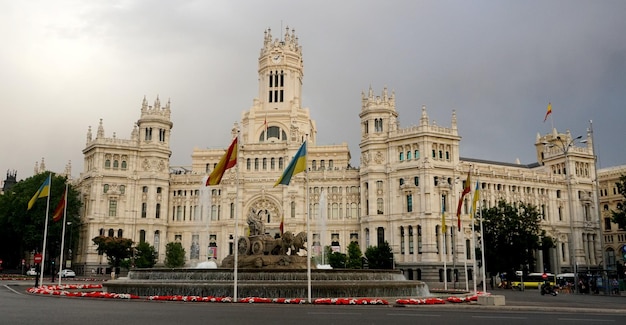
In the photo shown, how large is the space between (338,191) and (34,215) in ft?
178

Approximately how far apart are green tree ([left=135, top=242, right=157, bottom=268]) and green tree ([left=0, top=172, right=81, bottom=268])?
14514 mm

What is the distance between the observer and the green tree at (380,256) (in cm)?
8888

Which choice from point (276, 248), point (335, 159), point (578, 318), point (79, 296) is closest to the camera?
point (578, 318)

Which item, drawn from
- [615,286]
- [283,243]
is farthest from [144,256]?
[615,286]

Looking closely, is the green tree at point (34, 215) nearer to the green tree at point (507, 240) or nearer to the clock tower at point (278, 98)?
the clock tower at point (278, 98)

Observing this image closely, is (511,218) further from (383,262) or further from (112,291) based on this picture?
(112,291)

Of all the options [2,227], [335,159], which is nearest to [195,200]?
[335,159]

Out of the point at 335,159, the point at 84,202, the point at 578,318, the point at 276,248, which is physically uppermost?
the point at 335,159

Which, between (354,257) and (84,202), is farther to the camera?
(84,202)

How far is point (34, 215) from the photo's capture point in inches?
3784

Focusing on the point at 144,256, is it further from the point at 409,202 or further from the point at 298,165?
the point at 298,165

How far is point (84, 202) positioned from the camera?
10538 centimetres

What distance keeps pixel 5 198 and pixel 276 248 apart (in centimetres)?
8066

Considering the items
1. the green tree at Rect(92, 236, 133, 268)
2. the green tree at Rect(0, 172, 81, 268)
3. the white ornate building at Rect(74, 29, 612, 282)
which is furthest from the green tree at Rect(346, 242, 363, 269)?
the green tree at Rect(0, 172, 81, 268)
